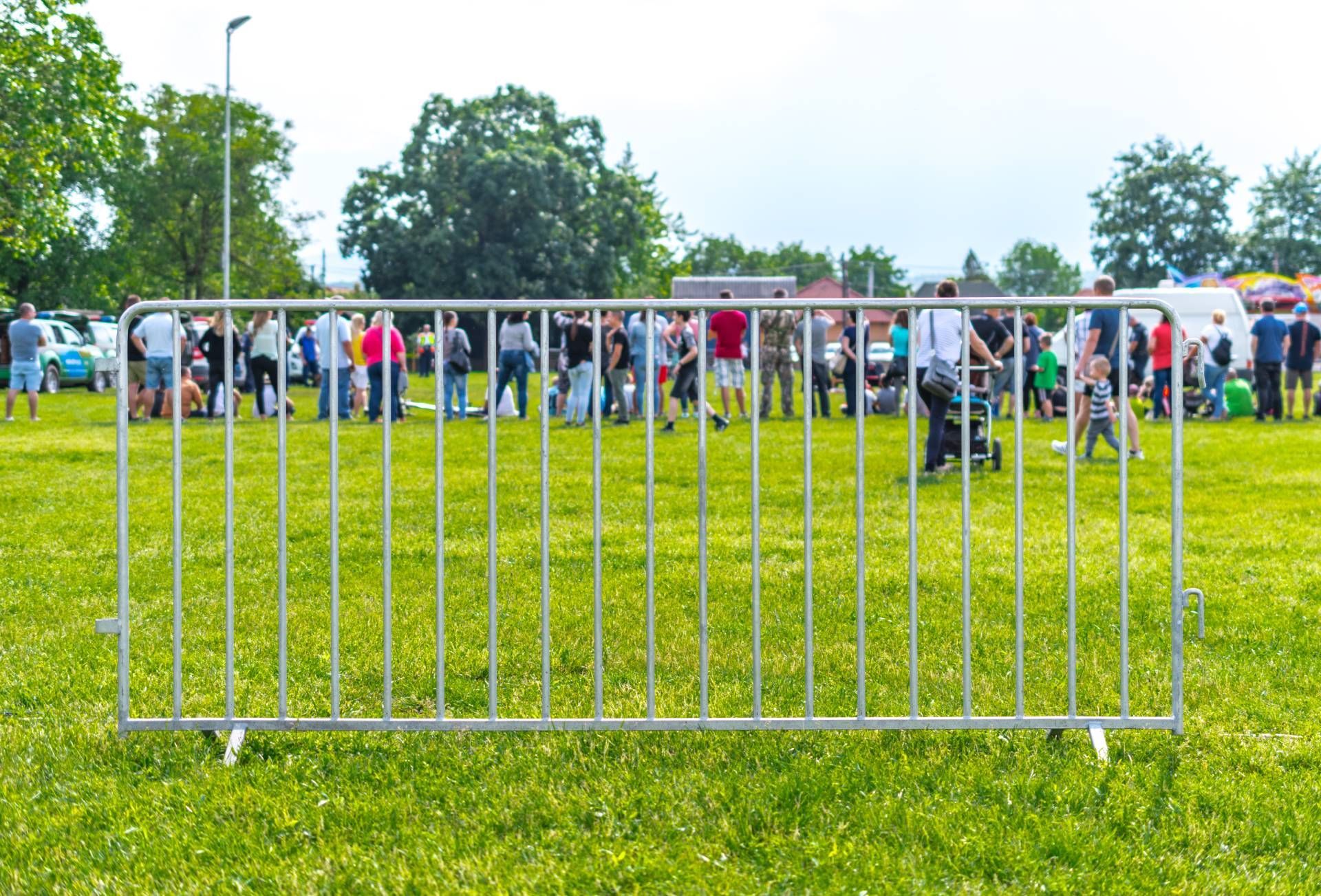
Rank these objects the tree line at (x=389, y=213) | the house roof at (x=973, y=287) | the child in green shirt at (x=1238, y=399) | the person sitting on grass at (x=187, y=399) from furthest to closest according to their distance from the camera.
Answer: the house roof at (x=973, y=287)
the tree line at (x=389, y=213)
the child in green shirt at (x=1238, y=399)
the person sitting on grass at (x=187, y=399)

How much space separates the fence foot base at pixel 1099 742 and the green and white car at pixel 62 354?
91.4 feet

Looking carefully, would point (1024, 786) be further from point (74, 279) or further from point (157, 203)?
point (157, 203)

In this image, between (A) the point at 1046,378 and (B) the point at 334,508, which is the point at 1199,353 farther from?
(A) the point at 1046,378

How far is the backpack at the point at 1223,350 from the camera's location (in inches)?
822

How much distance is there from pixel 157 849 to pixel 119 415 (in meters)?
1.48

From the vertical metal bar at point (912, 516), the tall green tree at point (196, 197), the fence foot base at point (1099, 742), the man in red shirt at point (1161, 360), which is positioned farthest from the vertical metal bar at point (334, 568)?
the tall green tree at point (196, 197)

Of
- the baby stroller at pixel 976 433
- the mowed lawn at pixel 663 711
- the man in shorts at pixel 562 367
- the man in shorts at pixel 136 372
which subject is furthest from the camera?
the man in shorts at pixel 562 367

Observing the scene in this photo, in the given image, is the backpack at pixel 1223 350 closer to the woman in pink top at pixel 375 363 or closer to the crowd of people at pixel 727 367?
the crowd of people at pixel 727 367

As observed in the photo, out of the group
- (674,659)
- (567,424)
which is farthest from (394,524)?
(567,424)

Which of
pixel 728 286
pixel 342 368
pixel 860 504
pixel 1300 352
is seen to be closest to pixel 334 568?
pixel 860 504

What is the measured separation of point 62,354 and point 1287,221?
2993 inches

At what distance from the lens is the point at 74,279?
50.3 metres

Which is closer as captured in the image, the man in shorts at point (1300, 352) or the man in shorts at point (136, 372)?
the man in shorts at point (136, 372)

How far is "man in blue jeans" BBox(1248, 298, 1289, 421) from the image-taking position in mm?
20844
